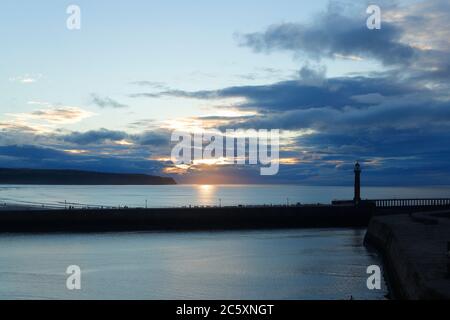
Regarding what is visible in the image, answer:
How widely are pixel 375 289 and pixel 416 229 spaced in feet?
33.9

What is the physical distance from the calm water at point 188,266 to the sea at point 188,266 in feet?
0.15

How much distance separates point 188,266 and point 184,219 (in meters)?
26.5

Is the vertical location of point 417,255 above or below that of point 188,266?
above

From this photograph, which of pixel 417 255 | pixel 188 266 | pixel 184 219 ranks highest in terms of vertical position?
pixel 417 255

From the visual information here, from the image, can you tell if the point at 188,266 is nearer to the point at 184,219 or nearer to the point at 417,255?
the point at 417,255

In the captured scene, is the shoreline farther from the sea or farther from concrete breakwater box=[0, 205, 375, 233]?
the sea

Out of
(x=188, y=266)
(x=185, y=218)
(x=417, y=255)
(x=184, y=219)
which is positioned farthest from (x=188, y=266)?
(x=185, y=218)

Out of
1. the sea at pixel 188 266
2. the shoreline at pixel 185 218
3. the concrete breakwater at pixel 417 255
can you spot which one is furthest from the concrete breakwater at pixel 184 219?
the concrete breakwater at pixel 417 255

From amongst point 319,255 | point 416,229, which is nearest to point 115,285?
point 319,255

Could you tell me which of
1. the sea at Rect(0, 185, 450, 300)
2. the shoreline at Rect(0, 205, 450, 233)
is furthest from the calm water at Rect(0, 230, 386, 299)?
the shoreline at Rect(0, 205, 450, 233)

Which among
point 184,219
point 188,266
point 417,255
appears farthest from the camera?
point 184,219

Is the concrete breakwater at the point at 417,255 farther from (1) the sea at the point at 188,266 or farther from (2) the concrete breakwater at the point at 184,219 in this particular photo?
(2) the concrete breakwater at the point at 184,219

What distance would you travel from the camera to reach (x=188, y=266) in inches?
1390

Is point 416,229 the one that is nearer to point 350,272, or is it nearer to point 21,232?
point 350,272
